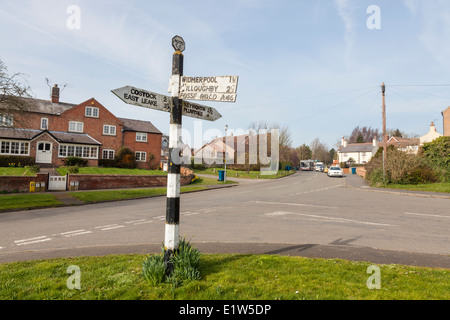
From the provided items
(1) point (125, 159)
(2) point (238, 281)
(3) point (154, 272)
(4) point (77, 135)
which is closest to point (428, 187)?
(2) point (238, 281)

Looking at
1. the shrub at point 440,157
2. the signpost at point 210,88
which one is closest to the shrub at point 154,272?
the signpost at point 210,88

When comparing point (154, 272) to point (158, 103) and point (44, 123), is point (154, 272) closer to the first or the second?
point (158, 103)

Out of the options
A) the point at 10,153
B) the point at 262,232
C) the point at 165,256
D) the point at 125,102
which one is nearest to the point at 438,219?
the point at 262,232

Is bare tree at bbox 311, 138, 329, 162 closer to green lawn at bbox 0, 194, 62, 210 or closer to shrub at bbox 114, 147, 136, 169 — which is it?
shrub at bbox 114, 147, 136, 169

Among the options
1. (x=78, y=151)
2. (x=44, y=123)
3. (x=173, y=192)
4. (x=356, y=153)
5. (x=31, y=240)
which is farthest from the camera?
(x=356, y=153)

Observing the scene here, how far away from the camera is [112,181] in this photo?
21406 millimetres

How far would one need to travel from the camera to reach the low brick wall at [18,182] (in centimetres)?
1714

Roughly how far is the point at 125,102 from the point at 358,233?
7188mm

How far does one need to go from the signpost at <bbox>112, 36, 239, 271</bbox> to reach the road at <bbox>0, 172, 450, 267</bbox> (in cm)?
194

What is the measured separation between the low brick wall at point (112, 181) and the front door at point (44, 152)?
13.5 m

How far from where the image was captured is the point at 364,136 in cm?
11300

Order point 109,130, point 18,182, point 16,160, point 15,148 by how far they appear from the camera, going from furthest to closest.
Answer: point 109,130 → point 15,148 → point 16,160 → point 18,182

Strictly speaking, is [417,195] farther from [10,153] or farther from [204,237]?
[10,153]

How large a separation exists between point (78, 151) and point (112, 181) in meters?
14.3
